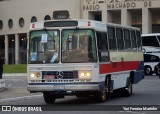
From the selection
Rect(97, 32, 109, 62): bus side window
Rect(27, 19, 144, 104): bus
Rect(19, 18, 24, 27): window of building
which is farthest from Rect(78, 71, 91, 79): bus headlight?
Rect(19, 18, 24, 27): window of building

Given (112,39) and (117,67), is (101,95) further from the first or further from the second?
(112,39)

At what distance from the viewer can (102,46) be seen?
19.1m

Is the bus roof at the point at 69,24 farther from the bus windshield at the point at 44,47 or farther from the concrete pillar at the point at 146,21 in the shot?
the concrete pillar at the point at 146,21

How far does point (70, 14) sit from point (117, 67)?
60.2m

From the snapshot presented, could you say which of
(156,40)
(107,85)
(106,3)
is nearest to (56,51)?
(107,85)

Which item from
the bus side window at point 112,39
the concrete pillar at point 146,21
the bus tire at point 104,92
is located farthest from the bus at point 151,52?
the bus tire at point 104,92

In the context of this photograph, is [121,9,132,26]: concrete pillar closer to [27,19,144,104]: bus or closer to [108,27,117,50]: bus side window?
[108,27,117,50]: bus side window

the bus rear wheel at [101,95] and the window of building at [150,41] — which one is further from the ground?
the window of building at [150,41]

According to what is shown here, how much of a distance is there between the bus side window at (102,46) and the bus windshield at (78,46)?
387 mm

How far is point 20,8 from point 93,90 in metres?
72.5

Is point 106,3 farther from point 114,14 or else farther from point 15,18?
point 15,18

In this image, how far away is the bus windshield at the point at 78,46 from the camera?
18273 mm

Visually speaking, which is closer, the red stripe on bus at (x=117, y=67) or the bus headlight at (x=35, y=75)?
the bus headlight at (x=35, y=75)

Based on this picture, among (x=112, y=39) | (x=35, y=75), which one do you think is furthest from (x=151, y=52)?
(x=35, y=75)
